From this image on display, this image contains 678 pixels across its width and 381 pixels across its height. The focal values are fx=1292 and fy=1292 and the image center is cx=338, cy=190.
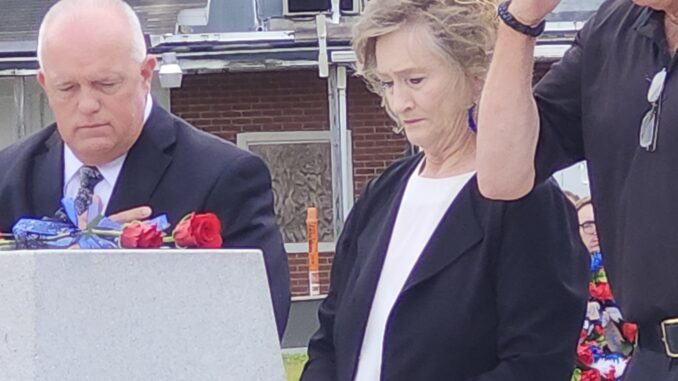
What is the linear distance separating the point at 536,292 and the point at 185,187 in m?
0.93

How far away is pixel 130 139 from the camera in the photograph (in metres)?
3.26

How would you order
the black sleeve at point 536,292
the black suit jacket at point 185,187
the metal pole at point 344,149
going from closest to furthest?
the black sleeve at point 536,292, the black suit jacket at point 185,187, the metal pole at point 344,149

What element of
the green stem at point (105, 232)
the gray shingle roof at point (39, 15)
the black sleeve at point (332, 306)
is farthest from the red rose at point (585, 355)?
the gray shingle roof at point (39, 15)

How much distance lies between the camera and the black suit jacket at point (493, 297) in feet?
9.61

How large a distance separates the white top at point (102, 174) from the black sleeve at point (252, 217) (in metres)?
0.26

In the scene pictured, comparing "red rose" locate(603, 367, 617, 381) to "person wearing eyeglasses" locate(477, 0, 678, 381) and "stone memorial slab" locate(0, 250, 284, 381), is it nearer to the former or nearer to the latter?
"person wearing eyeglasses" locate(477, 0, 678, 381)

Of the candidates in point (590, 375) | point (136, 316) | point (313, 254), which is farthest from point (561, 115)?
point (313, 254)

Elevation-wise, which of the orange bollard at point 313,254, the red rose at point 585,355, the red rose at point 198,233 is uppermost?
the red rose at point 198,233

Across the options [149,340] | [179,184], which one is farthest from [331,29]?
[149,340]

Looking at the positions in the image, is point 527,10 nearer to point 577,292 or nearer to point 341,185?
point 577,292

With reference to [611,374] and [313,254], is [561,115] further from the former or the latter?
[313,254]

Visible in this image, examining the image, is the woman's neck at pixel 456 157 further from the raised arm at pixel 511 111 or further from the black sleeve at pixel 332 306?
the raised arm at pixel 511 111

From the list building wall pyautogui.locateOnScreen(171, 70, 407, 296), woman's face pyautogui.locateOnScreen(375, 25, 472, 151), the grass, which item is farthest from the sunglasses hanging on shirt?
building wall pyautogui.locateOnScreen(171, 70, 407, 296)

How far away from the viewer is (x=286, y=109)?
1551 centimetres
